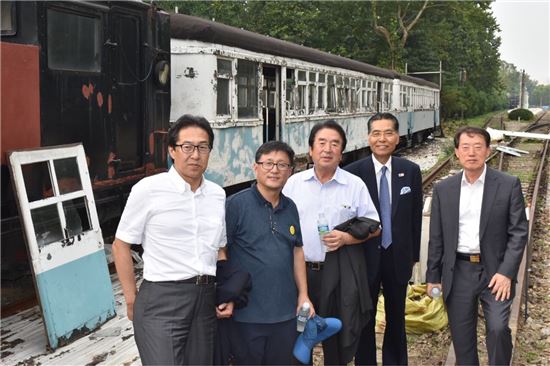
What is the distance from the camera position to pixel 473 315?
Result: 365 centimetres

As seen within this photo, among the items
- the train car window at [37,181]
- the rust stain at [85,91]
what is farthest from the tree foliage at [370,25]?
the train car window at [37,181]

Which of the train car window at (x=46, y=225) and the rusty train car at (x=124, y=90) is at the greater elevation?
the rusty train car at (x=124, y=90)

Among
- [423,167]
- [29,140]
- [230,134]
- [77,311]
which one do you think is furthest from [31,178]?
[423,167]

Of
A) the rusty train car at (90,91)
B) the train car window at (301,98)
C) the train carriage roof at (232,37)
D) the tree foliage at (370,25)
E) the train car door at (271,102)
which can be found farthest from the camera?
the tree foliage at (370,25)

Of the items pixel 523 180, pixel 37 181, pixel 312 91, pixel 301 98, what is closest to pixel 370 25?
pixel 523 180

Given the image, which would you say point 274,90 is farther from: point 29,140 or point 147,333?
point 147,333

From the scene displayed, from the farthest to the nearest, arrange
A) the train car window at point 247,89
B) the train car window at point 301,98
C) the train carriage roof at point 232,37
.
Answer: the train car window at point 301,98 → the train car window at point 247,89 → the train carriage roof at point 232,37

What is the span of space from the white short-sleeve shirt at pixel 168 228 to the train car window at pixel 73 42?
289cm

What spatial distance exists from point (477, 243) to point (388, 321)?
3.02 feet

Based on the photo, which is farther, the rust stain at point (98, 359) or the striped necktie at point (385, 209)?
the rust stain at point (98, 359)

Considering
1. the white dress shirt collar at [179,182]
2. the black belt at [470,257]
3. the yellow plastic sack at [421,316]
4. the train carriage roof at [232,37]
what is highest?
the train carriage roof at [232,37]

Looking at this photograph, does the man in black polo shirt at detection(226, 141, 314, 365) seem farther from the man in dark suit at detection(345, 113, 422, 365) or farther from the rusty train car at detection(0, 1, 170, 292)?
the rusty train car at detection(0, 1, 170, 292)

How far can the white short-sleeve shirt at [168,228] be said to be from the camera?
283 cm

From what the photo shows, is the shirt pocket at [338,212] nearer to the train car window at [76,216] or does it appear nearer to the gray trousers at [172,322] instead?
the gray trousers at [172,322]
